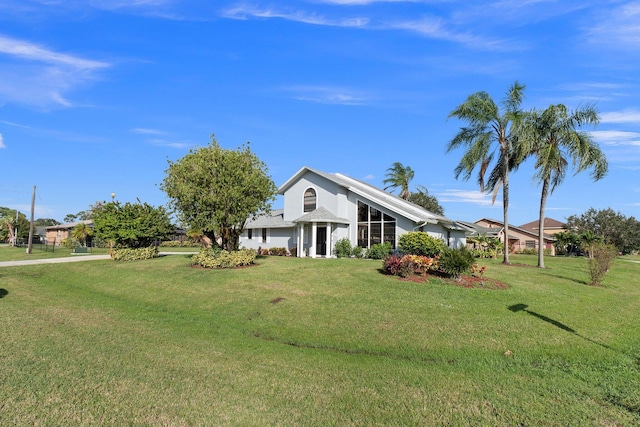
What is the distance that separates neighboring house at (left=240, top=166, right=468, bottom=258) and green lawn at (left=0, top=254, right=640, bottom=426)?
31.2 ft

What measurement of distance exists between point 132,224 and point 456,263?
2017cm

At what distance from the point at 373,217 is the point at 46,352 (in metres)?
20.1

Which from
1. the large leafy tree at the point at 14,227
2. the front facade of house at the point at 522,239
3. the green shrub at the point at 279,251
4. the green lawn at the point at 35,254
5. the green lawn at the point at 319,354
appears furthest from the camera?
the large leafy tree at the point at 14,227

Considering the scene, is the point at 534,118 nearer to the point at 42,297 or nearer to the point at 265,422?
the point at 265,422

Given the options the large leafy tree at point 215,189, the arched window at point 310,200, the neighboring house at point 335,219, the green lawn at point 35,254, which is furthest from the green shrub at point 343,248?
the green lawn at point 35,254

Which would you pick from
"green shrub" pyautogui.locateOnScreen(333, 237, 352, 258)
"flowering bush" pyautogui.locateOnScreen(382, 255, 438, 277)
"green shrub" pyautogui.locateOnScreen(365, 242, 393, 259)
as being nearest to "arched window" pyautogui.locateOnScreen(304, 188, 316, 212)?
→ "green shrub" pyautogui.locateOnScreen(333, 237, 352, 258)

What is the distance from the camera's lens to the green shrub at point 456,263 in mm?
13773

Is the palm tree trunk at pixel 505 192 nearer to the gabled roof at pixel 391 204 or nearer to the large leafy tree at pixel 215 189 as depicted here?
the gabled roof at pixel 391 204

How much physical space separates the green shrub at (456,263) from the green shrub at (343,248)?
10945 millimetres

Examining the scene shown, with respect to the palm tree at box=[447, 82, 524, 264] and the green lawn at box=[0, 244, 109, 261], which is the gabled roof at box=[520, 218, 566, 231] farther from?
the green lawn at box=[0, 244, 109, 261]

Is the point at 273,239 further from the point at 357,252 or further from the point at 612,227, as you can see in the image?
the point at 612,227

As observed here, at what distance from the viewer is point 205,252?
19.6 metres

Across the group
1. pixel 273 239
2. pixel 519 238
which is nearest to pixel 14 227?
pixel 273 239

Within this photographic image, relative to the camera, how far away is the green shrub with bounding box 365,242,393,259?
23.1 metres
